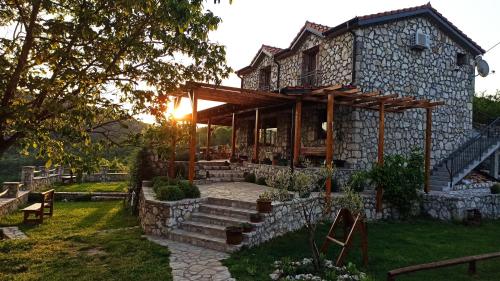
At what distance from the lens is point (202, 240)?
8336mm

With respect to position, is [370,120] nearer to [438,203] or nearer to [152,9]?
[438,203]

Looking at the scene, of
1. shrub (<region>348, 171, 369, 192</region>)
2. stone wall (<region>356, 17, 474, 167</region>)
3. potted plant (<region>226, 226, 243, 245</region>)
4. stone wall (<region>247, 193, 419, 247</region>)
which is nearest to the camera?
potted plant (<region>226, 226, 243, 245</region>)

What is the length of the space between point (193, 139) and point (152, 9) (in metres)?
4.39

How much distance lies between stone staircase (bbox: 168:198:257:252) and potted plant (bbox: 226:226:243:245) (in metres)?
0.08

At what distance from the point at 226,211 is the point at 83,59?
4.99 m

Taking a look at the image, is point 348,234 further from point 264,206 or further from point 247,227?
point 247,227

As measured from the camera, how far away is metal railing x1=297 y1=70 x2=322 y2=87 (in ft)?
50.8

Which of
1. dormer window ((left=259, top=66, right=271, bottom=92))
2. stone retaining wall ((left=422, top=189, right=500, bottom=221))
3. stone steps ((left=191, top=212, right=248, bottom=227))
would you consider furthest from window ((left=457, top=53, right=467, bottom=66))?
stone steps ((left=191, top=212, right=248, bottom=227))

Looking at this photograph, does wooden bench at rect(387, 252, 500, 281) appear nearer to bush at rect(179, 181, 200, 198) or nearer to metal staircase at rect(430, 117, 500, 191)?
bush at rect(179, 181, 200, 198)

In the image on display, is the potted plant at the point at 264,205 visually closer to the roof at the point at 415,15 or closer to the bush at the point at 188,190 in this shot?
the bush at the point at 188,190

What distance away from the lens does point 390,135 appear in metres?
14.4

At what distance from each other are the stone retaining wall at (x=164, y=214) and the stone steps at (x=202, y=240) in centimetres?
27

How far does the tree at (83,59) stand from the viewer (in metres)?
5.61

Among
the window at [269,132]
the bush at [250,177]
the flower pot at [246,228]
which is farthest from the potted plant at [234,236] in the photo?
the window at [269,132]
